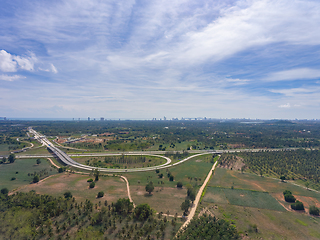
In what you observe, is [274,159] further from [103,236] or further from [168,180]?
[103,236]

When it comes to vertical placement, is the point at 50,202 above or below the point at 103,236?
above

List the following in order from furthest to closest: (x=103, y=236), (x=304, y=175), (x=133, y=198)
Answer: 1. (x=304, y=175)
2. (x=133, y=198)
3. (x=103, y=236)

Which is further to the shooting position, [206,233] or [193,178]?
[193,178]

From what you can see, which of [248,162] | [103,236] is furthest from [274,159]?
[103,236]

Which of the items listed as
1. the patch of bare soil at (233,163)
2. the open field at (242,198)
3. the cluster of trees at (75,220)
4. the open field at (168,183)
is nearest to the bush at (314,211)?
the open field at (242,198)

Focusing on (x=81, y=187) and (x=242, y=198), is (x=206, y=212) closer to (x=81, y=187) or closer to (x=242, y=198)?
(x=242, y=198)

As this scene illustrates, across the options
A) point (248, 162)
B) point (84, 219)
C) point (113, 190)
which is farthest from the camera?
point (248, 162)

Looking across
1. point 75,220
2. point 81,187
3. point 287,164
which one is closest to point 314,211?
point 287,164

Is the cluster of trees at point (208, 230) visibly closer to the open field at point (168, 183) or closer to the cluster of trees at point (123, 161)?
the open field at point (168, 183)
